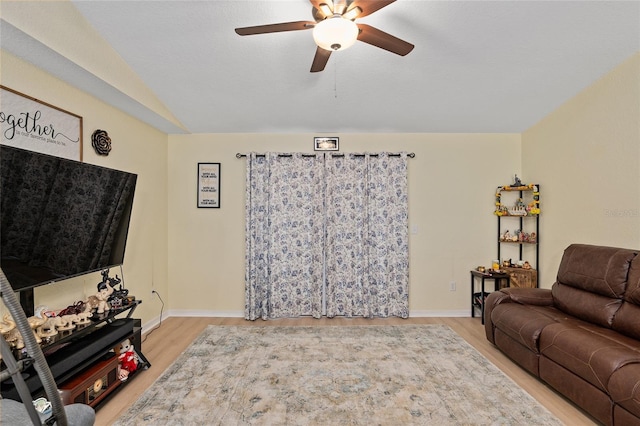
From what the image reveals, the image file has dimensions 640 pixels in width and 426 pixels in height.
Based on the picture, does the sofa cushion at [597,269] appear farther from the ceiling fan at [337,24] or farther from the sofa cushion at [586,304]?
the ceiling fan at [337,24]

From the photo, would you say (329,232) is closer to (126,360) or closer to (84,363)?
(126,360)

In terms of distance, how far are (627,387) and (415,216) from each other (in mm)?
2722

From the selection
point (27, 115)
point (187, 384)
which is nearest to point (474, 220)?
point (187, 384)

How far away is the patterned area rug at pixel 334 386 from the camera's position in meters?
2.10

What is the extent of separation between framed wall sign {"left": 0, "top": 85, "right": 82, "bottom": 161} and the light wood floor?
195cm

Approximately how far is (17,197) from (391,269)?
373 cm

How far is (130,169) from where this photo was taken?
3.45 metres

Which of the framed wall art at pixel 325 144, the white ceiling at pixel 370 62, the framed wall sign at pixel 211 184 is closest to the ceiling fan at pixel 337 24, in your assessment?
the white ceiling at pixel 370 62

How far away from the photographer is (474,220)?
4.30 metres

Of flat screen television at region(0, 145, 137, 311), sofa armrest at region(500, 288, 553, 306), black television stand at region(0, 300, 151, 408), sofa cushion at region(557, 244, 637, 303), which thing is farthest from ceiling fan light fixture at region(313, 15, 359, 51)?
sofa armrest at region(500, 288, 553, 306)

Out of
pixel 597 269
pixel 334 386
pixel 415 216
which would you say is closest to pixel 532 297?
pixel 597 269

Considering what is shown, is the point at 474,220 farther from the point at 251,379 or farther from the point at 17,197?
the point at 17,197

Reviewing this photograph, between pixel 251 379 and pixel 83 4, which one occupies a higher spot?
pixel 83 4

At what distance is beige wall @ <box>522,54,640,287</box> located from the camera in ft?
8.86
